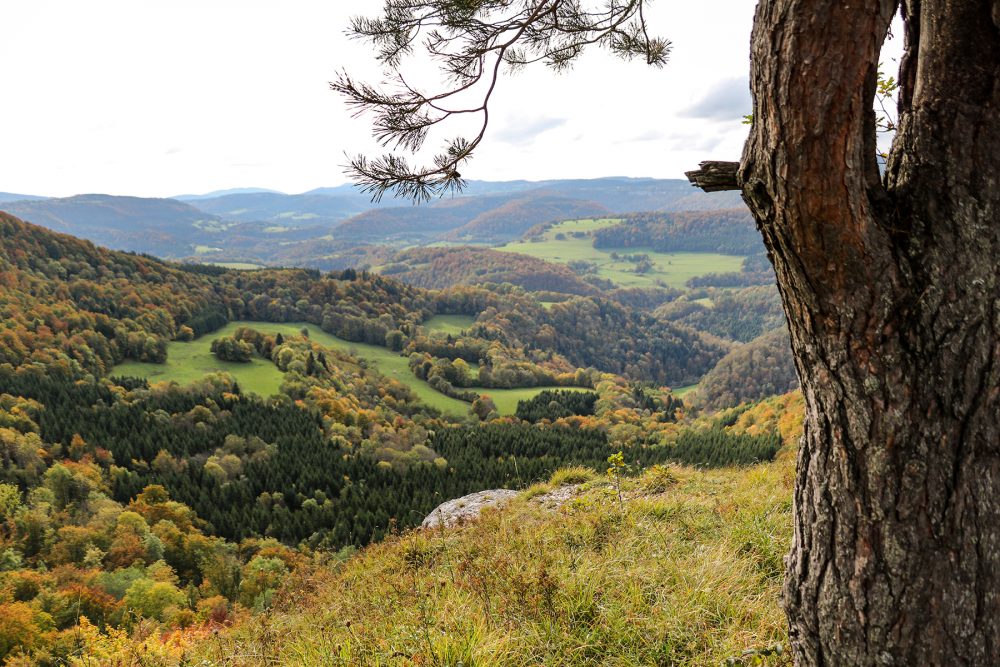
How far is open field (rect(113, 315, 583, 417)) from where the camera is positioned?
58000 millimetres

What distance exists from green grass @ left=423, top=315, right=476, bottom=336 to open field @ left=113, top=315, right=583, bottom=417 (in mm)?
18019

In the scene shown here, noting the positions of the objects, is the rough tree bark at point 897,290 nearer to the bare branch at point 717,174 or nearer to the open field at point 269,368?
the bare branch at point 717,174

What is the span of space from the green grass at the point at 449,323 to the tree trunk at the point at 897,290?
102240 mm

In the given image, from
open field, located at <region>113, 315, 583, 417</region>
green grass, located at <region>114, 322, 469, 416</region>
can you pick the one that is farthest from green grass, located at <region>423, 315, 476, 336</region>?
green grass, located at <region>114, 322, 469, 416</region>

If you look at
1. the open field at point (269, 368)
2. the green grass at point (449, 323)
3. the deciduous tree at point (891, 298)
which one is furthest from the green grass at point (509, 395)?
the deciduous tree at point (891, 298)

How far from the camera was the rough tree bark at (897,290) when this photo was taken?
1812mm

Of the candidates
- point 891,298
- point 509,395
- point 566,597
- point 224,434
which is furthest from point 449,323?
point 891,298

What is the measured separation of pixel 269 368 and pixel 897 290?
69682mm

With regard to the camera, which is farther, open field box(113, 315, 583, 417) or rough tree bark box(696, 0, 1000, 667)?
open field box(113, 315, 583, 417)

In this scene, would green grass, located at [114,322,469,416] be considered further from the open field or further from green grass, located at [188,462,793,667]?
green grass, located at [188,462,793,667]

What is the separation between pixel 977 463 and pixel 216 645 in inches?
255

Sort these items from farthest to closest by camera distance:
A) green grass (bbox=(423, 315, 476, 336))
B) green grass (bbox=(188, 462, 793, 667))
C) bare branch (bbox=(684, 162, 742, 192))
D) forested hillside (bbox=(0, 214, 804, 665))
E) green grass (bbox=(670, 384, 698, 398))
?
1. green grass (bbox=(670, 384, 698, 398))
2. green grass (bbox=(423, 315, 476, 336))
3. forested hillside (bbox=(0, 214, 804, 665))
4. green grass (bbox=(188, 462, 793, 667))
5. bare branch (bbox=(684, 162, 742, 192))

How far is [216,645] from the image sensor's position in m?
5.32

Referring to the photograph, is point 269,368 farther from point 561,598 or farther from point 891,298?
point 891,298
